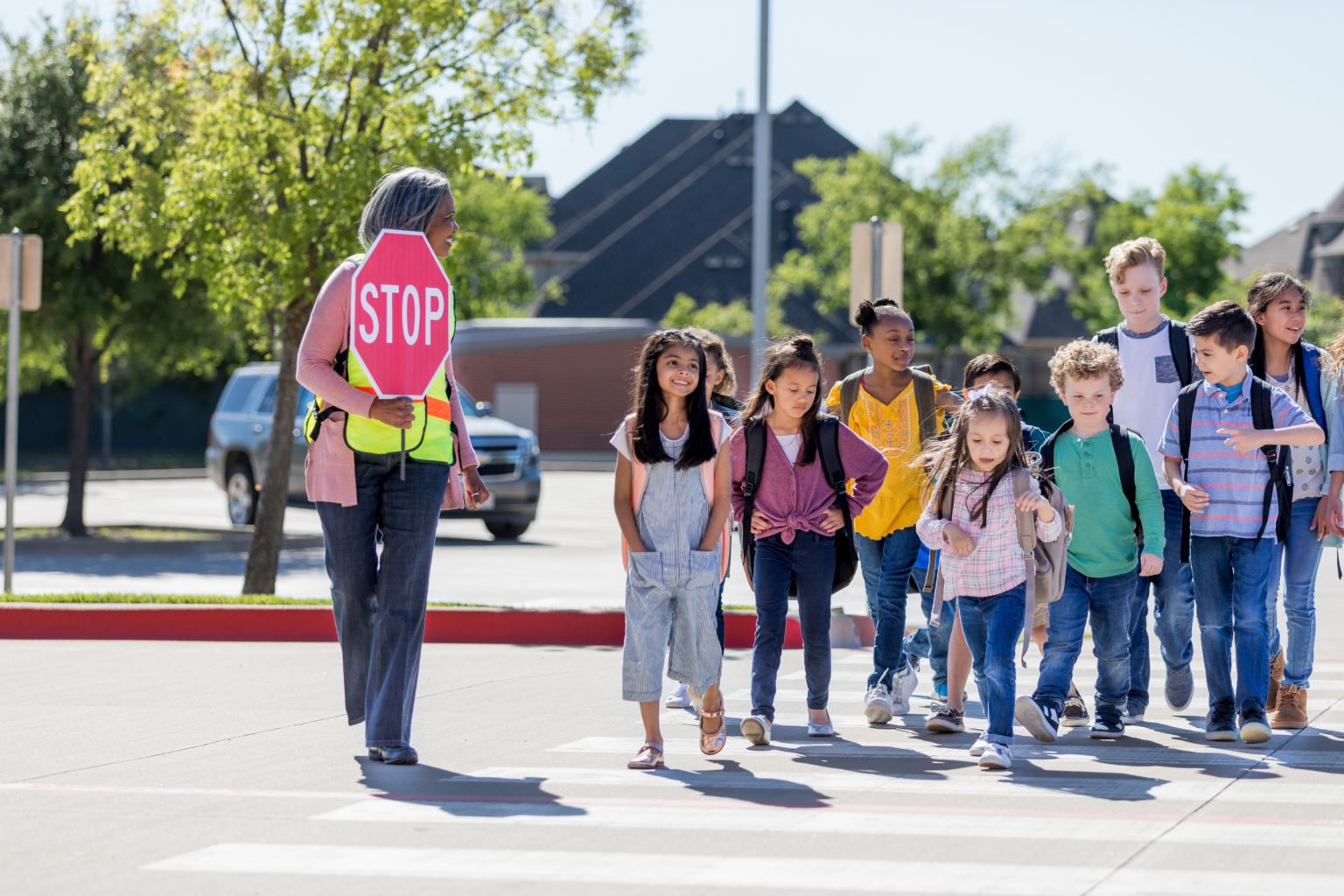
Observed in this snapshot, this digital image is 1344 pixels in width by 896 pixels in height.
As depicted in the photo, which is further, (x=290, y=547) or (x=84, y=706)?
(x=290, y=547)

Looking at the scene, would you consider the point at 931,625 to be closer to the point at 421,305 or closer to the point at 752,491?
the point at 752,491

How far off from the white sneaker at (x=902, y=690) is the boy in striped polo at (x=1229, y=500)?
1.30m

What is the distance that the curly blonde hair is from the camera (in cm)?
726

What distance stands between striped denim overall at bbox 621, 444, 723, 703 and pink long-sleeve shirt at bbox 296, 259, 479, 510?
803mm

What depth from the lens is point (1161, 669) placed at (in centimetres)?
1016

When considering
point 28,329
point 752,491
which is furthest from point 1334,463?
point 28,329

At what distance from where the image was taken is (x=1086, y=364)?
7250 millimetres

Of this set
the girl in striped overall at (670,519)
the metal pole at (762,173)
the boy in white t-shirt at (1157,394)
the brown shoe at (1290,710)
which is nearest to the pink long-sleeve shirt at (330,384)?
the girl in striped overall at (670,519)

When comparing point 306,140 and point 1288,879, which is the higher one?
point 306,140

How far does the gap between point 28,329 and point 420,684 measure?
13.9 meters

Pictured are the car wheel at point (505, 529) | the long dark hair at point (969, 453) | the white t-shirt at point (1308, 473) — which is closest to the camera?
the long dark hair at point (969, 453)

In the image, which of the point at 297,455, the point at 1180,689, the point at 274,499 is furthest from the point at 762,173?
the point at 1180,689

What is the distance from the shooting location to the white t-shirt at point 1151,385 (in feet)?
26.1

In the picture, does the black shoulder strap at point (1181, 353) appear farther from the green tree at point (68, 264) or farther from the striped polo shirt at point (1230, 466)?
the green tree at point (68, 264)
